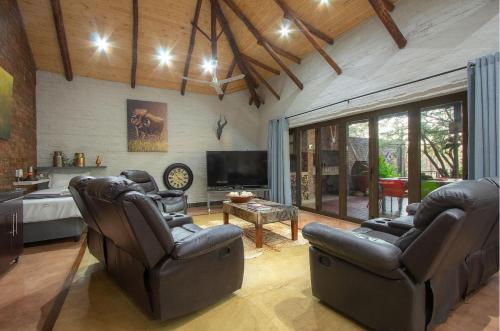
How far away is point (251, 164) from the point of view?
6086 mm

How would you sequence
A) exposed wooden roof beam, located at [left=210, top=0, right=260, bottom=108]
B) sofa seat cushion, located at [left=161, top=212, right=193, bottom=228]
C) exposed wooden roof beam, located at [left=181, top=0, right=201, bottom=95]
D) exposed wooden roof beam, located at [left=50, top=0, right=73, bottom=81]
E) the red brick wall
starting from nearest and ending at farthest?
sofa seat cushion, located at [left=161, top=212, right=193, bottom=228] → the red brick wall → exposed wooden roof beam, located at [left=50, top=0, right=73, bottom=81] → exposed wooden roof beam, located at [left=181, top=0, right=201, bottom=95] → exposed wooden roof beam, located at [left=210, top=0, right=260, bottom=108]

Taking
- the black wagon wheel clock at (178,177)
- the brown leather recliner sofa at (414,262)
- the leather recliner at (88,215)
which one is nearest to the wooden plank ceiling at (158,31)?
the black wagon wheel clock at (178,177)

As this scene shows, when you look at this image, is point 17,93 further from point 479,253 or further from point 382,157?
point 479,253

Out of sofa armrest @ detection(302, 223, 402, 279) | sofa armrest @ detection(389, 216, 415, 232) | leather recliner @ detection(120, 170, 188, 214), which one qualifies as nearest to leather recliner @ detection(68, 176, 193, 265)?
sofa armrest @ detection(302, 223, 402, 279)

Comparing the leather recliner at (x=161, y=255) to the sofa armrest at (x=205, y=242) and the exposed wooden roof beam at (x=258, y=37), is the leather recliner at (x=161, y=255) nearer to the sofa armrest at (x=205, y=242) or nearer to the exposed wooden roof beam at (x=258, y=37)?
the sofa armrest at (x=205, y=242)

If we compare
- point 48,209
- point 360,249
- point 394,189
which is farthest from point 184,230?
point 394,189

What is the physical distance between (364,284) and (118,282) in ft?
6.72

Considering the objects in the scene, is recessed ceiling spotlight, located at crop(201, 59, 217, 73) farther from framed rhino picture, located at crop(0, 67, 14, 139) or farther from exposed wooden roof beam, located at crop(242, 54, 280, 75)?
framed rhino picture, located at crop(0, 67, 14, 139)

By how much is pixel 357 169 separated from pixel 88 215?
4.28 metres

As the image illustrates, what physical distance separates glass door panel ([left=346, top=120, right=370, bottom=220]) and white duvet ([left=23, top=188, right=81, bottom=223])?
14.9ft

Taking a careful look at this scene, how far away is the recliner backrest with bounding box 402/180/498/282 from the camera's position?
4.18 feet

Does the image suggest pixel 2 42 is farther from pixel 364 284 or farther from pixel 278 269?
pixel 364 284

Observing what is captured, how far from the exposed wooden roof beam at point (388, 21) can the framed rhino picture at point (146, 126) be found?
188 inches

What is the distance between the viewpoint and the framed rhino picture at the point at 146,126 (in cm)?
574
